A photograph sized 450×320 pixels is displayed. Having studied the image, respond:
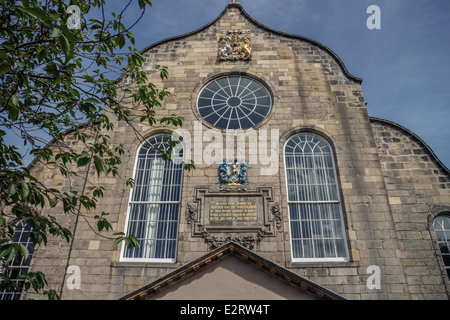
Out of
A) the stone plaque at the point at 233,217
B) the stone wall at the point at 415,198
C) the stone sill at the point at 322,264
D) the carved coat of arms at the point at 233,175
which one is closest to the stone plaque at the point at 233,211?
the stone plaque at the point at 233,217

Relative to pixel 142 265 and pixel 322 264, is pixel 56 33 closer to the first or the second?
pixel 142 265

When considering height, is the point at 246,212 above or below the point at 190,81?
below

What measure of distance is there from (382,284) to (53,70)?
29.3ft

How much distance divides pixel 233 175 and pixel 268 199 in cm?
131

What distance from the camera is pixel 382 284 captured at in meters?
9.15

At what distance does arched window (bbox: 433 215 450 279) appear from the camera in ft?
32.8

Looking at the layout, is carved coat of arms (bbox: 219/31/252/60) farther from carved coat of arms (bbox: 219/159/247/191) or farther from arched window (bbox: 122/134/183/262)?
Result: carved coat of arms (bbox: 219/159/247/191)

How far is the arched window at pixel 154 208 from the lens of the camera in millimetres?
9992

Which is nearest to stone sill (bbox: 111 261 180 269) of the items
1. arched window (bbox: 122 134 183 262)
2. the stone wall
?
arched window (bbox: 122 134 183 262)

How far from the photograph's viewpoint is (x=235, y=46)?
13.8 meters
